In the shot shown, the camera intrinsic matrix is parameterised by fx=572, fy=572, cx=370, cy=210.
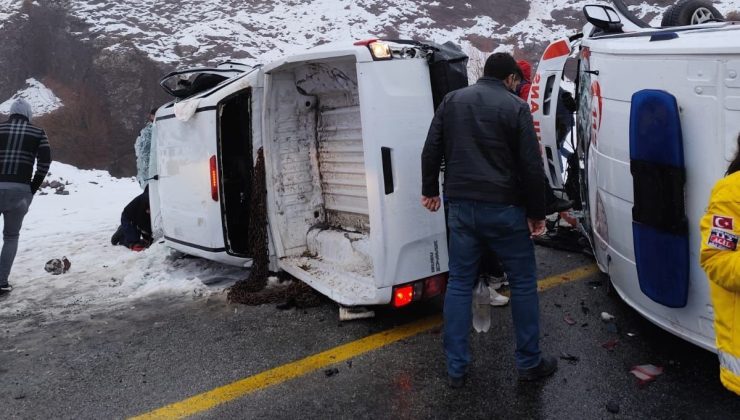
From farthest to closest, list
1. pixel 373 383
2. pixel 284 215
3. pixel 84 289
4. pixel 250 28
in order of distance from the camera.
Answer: pixel 250 28
pixel 84 289
pixel 284 215
pixel 373 383

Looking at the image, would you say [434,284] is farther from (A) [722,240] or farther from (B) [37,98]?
(B) [37,98]

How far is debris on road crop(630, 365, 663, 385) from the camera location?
310 centimetres

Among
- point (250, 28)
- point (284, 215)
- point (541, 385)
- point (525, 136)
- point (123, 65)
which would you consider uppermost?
point (250, 28)

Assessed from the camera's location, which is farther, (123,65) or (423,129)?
(123,65)

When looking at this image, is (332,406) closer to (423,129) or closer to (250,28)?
(423,129)

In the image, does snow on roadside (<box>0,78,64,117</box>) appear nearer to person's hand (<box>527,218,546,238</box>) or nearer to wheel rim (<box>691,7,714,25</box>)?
wheel rim (<box>691,7,714,25</box>)

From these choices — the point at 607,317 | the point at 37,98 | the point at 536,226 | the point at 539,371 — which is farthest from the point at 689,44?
the point at 37,98

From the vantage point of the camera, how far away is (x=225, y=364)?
3.63 meters

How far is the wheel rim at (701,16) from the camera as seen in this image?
17.8 ft

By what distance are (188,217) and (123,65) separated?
14234 millimetres

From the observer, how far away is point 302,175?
200 inches

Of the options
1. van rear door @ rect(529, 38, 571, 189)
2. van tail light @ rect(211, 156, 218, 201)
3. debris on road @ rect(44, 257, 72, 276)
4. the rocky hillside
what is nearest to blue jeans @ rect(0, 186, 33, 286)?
debris on road @ rect(44, 257, 72, 276)

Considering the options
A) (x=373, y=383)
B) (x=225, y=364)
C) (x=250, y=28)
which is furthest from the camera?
(x=250, y=28)

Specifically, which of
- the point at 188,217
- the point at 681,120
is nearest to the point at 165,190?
the point at 188,217
